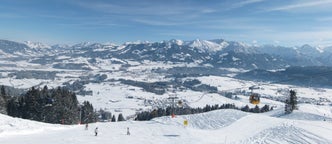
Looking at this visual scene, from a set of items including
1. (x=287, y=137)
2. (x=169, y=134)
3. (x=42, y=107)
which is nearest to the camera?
(x=287, y=137)

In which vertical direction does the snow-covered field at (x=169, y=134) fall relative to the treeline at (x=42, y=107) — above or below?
below

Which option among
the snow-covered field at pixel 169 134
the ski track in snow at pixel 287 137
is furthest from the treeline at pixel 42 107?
the ski track in snow at pixel 287 137

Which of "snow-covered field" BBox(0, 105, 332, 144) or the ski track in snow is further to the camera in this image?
"snow-covered field" BBox(0, 105, 332, 144)

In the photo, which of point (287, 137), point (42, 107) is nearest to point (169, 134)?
point (287, 137)

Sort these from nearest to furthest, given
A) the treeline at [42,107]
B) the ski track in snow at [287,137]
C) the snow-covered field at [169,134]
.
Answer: the ski track in snow at [287,137] → the snow-covered field at [169,134] → the treeline at [42,107]

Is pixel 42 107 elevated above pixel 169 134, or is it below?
above

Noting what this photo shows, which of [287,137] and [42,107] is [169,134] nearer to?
[287,137]

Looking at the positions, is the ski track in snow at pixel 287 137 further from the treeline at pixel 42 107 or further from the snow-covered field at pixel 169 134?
the treeline at pixel 42 107

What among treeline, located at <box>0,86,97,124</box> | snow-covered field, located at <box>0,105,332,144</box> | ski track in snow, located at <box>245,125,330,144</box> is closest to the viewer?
ski track in snow, located at <box>245,125,330,144</box>

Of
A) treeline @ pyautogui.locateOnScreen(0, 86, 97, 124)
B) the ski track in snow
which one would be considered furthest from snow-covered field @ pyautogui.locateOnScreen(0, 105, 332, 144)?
treeline @ pyautogui.locateOnScreen(0, 86, 97, 124)

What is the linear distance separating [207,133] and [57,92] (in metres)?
51.2

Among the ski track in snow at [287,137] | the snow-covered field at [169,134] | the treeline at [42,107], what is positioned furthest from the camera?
the treeline at [42,107]

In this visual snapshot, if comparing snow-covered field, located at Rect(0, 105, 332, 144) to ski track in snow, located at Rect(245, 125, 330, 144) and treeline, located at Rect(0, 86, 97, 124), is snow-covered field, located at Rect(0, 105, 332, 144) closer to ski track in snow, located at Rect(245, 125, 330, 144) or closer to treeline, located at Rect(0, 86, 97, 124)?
ski track in snow, located at Rect(245, 125, 330, 144)

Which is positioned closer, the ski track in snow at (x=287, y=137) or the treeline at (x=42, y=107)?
the ski track in snow at (x=287, y=137)
